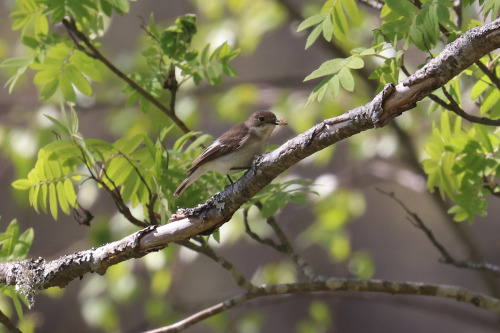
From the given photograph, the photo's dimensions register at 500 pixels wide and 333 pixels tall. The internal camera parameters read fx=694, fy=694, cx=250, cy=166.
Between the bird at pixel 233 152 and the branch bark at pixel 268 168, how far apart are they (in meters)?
0.54

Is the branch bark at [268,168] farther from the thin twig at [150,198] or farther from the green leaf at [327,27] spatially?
the green leaf at [327,27]

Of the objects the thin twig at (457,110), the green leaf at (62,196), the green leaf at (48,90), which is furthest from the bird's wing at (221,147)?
the thin twig at (457,110)

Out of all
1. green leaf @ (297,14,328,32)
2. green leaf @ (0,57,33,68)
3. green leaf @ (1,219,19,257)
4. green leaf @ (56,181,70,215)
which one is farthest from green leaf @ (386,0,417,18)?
green leaf @ (1,219,19,257)

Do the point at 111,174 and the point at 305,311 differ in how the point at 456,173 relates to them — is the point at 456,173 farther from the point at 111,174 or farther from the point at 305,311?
the point at 305,311

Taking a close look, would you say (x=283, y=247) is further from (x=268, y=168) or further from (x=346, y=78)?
(x=346, y=78)

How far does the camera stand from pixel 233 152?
380cm

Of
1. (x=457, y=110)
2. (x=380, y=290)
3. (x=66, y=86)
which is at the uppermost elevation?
(x=66, y=86)

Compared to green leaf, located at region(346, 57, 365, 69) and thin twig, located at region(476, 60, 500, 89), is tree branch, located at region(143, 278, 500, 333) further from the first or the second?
green leaf, located at region(346, 57, 365, 69)

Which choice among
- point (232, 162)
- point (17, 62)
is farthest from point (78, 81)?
point (232, 162)

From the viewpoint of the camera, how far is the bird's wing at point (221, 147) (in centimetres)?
360

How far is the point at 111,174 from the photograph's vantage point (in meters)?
3.47

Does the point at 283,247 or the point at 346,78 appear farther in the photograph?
the point at 283,247

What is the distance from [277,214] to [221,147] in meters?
3.72

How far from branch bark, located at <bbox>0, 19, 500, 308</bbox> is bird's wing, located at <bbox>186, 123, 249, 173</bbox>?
0.62 metres
